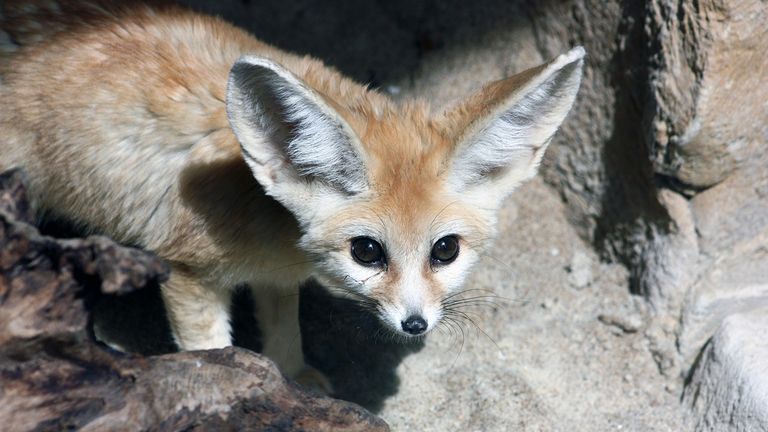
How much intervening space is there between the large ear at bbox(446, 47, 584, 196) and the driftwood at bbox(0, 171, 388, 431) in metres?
1.05

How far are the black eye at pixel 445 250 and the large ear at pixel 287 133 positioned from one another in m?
0.36

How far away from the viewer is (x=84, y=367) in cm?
274

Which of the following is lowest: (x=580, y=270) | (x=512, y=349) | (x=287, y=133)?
(x=512, y=349)

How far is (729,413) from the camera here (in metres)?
3.76

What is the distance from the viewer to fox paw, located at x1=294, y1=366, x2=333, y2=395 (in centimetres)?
412

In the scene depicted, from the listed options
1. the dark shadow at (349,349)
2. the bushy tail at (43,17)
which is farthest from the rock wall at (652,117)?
the bushy tail at (43,17)

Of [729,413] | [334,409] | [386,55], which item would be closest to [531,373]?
[729,413]

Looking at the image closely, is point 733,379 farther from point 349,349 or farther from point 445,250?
point 349,349

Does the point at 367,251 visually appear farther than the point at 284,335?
No

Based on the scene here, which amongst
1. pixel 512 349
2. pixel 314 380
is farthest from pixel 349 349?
pixel 512 349

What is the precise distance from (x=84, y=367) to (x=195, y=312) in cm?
82

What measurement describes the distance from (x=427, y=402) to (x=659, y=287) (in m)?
1.28

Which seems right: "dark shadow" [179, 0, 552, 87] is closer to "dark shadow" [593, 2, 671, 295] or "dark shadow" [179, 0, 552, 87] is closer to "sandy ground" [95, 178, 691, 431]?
"dark shadow" [593, 2, 671, 295]

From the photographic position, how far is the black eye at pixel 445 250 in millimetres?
3270
